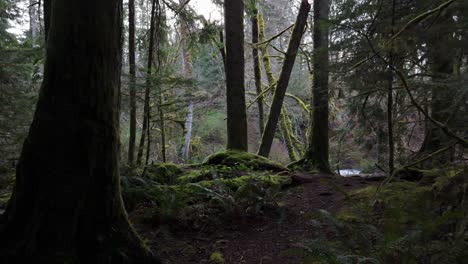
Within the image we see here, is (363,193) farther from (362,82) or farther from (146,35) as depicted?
(146,35)

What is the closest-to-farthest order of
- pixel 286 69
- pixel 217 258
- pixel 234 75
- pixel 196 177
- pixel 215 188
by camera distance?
pixel 217 258 < pixel 215 188 < pixel 196 177 < pixel 234 75 < pixel 286 69

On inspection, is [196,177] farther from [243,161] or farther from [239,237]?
[239,237]

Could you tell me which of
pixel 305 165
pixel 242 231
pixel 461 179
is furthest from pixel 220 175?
A: pixel 461 179

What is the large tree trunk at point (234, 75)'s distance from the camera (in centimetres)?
824

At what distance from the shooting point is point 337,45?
17.3 ft

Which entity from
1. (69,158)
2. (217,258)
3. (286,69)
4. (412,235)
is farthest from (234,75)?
(412,235)

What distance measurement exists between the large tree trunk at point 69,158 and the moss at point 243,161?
4752mm

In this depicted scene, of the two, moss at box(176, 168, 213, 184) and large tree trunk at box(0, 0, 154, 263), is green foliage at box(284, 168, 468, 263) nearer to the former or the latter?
large tree trunk at box(0, 0, 154, 263)

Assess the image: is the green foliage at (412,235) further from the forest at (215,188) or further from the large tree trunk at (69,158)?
the large tree trunk at (69,158)

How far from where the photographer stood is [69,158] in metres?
2.39

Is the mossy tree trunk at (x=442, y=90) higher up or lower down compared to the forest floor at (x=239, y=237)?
higher up

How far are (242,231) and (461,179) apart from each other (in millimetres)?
2290

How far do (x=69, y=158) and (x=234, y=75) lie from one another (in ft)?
20.3

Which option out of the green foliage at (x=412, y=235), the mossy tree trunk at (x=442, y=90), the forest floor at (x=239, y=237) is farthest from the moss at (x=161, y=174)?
the mossy tree trunk at (x=442, y=90)
